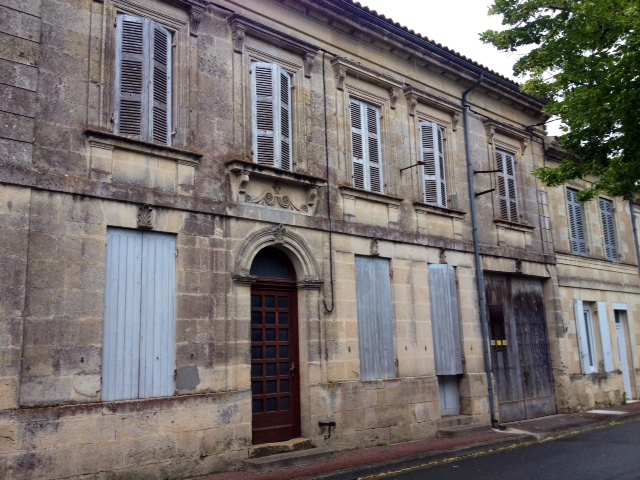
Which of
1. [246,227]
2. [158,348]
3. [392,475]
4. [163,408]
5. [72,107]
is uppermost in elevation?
[72,107]

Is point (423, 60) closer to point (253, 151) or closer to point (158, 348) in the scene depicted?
point (253, 151)

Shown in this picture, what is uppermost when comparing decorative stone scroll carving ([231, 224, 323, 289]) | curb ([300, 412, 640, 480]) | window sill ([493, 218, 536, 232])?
window sill ([493, 218, 536, 232])

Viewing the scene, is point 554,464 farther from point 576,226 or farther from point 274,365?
point 576,226

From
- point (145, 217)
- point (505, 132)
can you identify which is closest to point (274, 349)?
point (145, 217)

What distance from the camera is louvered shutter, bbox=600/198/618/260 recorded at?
1859cm

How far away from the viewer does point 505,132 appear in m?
15.3

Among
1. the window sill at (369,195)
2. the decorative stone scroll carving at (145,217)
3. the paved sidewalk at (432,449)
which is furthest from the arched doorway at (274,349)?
the decorative stone scroll carving at (145,217)

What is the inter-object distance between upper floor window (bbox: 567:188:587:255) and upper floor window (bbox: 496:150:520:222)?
2.89 meters

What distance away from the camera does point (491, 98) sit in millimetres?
14977

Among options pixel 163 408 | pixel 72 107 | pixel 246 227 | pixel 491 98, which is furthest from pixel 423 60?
pixel 163 408

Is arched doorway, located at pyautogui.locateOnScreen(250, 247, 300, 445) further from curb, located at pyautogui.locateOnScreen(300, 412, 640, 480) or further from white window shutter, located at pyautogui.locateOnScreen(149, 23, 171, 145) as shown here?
white window shutter, located at pyautogui.locateOnScreen(149, 23, 171, 145)

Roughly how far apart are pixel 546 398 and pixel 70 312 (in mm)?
11522

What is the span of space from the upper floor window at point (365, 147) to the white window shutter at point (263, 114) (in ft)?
6.54

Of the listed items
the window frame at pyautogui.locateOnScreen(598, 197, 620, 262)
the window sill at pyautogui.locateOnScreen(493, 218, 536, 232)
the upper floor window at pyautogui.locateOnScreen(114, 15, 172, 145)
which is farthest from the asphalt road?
the window frame at pyautogui.locateOnScreen(598, 197, 620, 262)
